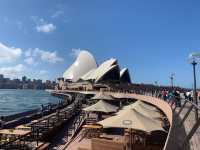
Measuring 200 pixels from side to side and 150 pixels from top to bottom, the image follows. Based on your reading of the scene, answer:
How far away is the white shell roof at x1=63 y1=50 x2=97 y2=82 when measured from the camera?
349ft

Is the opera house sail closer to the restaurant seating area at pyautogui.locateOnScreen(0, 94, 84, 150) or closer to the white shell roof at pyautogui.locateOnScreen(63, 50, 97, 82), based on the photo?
the white shell roof at pyautogui.locateOnScreen(63, 50, 97, 82)

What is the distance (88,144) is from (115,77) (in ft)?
231

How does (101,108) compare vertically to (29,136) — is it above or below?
above

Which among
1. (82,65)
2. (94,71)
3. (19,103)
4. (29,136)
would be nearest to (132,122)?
(29,136)

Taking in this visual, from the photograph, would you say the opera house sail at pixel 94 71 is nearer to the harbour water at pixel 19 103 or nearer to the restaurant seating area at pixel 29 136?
the harbour water at pixel 19 103

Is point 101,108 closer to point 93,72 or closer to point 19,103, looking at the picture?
point 19,103

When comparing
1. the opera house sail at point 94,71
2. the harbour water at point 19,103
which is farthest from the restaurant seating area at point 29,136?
the opera house sail at point 94,71

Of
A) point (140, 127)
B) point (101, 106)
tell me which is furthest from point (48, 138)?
point (140, 127)

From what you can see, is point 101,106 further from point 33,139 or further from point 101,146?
point 101,146

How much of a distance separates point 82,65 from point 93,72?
625 inches

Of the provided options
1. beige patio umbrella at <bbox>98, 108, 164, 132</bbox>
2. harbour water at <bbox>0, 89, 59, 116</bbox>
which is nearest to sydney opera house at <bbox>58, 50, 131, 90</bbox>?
harbour water at <bbox>0, 89, 59, 116</bbox>

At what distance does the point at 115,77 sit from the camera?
3346 inches

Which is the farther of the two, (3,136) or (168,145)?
(3,136)

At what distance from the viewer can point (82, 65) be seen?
109125 mm
